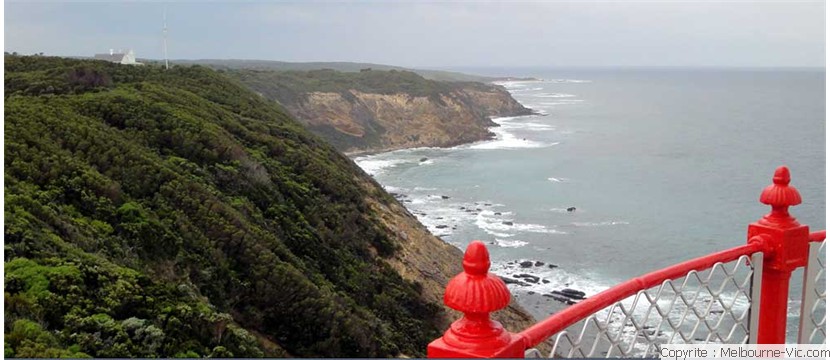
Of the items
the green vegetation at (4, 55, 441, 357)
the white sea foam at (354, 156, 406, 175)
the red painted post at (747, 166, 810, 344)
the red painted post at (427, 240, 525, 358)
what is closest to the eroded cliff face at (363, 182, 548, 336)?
the green vegetation at (4, 55, 441, 357)

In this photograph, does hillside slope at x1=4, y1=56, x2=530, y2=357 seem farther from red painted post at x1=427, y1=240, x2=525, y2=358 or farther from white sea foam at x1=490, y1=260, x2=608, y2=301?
white sea foam at x1=490, y1=260, x2=608, y2=301

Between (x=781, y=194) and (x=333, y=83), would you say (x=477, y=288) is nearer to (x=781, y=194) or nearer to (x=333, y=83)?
(x=781, y=194)

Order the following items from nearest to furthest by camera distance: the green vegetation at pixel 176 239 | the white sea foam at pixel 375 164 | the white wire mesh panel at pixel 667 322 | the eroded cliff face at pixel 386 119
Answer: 1. the white wire mesh panel at pixel 667 322
2. the green vegetation at pixel 176 239
3. the white sea foam at pixel 375 164
4. the eroded cliff face at pixel 386 119

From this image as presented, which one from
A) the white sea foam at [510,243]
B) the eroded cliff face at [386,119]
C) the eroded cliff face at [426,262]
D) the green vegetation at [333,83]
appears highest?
the green vegetation at [333,83]

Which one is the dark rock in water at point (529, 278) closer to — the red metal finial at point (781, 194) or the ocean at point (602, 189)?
the ocean at point (602, 189)

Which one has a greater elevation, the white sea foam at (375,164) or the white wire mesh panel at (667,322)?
the white wire mesh panel at (667,322)

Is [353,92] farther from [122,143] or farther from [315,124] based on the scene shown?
[122,143]

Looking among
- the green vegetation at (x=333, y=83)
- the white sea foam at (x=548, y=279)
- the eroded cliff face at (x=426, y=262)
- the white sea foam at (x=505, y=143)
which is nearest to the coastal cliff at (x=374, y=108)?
the green vegetation at (x=333, y=83)
